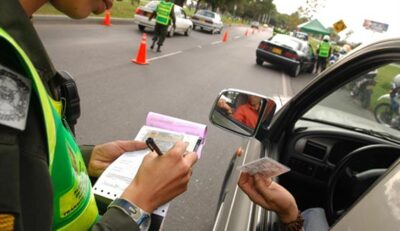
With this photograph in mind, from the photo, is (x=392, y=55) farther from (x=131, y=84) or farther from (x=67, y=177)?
(x=131, y=84)

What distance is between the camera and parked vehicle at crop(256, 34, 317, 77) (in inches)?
658

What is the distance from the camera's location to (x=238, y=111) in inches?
92.4

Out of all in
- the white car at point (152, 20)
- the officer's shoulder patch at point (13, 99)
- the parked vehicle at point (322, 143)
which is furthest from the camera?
the white car at point (152, 20)

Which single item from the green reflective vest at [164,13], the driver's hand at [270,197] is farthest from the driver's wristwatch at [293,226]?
the green reflective vest at [164,13]

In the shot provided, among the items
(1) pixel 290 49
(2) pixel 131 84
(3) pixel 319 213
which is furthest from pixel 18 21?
(1) pixel 290 49

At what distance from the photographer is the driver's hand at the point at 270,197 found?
174 cm

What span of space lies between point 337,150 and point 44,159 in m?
2.19

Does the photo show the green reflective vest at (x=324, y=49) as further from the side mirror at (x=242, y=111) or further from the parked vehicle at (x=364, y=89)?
the side mirror at (x=242, y=111)

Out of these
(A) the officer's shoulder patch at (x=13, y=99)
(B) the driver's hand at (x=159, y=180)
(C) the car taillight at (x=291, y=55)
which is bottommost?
(C) the car taillight at (x=291, y=55)

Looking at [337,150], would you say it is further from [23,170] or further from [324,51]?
[324,51]

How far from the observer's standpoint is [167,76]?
404 inches

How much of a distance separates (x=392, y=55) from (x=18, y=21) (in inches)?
51.2

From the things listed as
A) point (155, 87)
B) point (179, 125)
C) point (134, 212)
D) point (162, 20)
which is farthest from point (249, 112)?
point (162, 20)

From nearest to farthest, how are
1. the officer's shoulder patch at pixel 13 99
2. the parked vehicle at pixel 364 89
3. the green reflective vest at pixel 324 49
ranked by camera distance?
the officer's shoulder patch at pixel 13 99, the parked vehicle at pixel 364 89, the green reflective vest at pixel 324 49
